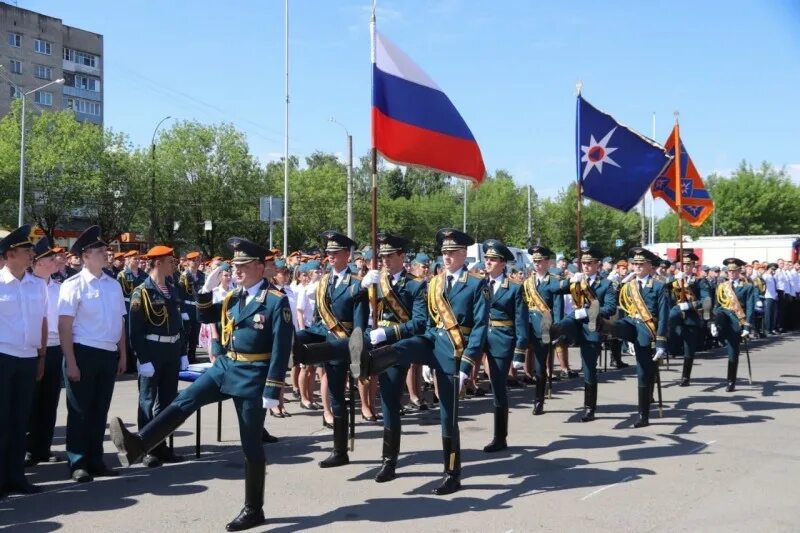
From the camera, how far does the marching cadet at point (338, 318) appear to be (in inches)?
306

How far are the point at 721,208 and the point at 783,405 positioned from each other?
64248 mm

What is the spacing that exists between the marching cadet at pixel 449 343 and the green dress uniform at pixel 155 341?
2401 mm

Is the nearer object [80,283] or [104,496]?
[104,496]

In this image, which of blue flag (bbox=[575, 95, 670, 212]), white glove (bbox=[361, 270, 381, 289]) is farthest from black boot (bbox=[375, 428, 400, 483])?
blue flag (bbox=[575, 95, 670, 212])

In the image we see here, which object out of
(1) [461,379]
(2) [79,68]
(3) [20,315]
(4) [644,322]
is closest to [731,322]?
(4) [644,322]

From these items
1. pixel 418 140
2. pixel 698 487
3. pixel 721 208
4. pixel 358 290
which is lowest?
pixel 698 487

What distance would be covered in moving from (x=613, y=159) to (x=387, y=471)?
5690 millimetres

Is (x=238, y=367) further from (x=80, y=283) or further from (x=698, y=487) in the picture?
(x=698, y=487)

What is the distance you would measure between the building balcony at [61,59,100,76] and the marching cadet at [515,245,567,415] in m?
81.4

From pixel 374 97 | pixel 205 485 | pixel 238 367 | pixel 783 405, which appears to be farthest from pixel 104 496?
pixel 783 405

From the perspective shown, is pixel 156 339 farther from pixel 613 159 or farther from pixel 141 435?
pixel 613 159

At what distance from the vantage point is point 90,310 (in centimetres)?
730

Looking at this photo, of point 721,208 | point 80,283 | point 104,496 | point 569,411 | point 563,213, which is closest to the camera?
Answer: point 104,496

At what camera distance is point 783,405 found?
11398 mm
